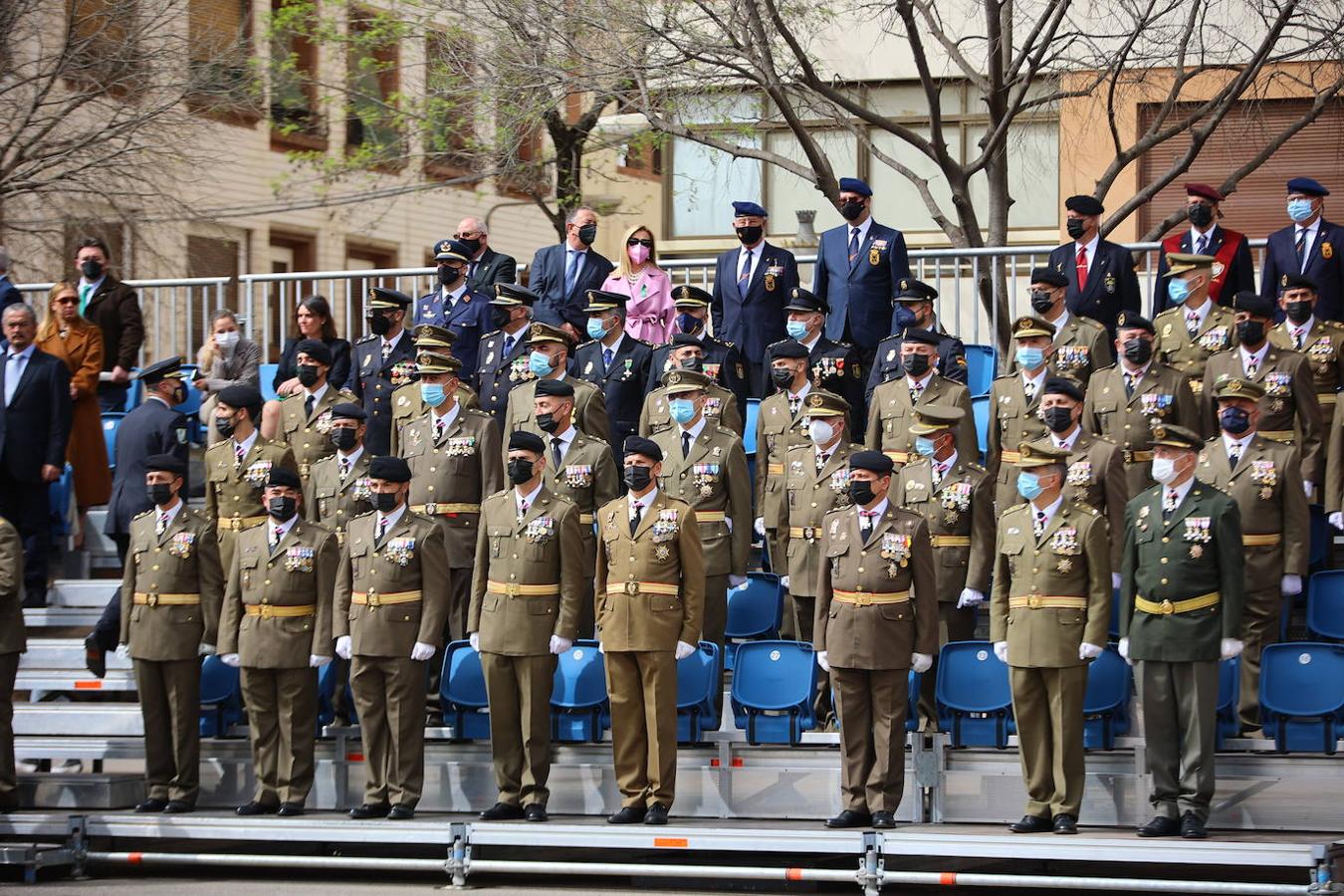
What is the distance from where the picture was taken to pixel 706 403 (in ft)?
43.3

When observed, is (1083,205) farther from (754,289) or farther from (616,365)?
(616,365)

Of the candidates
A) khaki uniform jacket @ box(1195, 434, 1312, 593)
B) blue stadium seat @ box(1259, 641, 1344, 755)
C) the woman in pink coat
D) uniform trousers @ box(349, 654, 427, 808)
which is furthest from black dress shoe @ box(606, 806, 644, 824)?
the woman in pink coat

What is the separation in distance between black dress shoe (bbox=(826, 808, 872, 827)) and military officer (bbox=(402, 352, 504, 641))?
298 centimetres

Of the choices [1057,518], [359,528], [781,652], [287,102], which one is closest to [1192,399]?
[1057,518]

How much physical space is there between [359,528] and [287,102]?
13394 millimetres

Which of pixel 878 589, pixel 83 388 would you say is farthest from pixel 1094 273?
pixel 83 388

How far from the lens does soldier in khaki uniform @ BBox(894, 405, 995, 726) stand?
39.3ft

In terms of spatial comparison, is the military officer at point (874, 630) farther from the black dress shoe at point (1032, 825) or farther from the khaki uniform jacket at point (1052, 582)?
the black dress shoe at point (1032, 825)

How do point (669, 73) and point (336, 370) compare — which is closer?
point (336, 370)

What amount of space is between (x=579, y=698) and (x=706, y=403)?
2.13 metres

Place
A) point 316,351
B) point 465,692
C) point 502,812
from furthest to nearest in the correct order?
point 316,351 < point 465,692 < point 502,812

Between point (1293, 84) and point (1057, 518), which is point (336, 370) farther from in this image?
point (1293, 84)

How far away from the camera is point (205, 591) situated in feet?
41.6

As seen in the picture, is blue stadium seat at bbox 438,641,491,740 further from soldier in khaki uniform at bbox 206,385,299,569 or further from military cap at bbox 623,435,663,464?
soldier in khaki uniform at bbox 206,385,299,569
